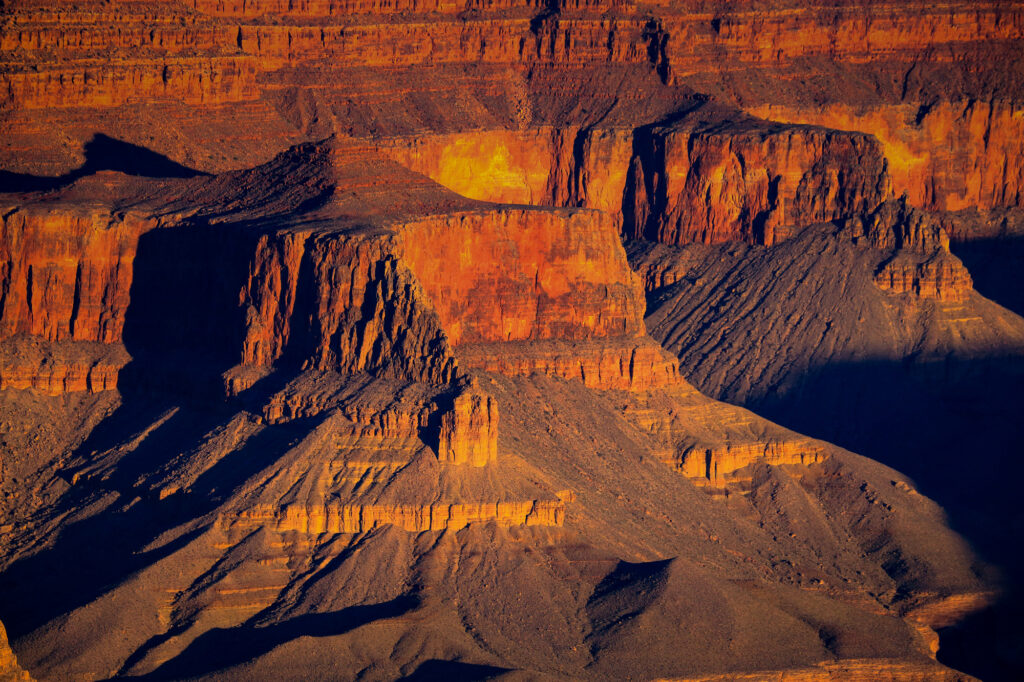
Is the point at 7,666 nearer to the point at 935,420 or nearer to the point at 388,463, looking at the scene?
the point at 388,463

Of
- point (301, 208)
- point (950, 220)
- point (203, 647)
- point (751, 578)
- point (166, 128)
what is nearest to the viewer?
point (203, 647)

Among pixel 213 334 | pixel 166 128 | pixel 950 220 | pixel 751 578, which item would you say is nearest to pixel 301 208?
pixel 213 334

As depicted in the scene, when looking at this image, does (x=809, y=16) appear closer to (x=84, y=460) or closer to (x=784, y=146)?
(x=784, y=146)

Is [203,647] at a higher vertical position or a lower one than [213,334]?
lower

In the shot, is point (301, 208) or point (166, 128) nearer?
point (301, 208)

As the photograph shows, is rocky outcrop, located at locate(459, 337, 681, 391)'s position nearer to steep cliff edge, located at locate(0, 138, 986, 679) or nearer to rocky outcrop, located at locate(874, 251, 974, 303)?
steep cliff edge, located at locate(0, 138, 986, 679)

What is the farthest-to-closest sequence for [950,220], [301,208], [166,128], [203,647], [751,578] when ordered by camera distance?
[950,220], [166,128], [301,208], [751,578], [203,647]

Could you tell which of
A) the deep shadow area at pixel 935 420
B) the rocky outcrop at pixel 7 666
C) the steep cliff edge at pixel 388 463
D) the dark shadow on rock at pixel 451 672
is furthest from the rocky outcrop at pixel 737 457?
the rocky outcrop at pixel 7 666

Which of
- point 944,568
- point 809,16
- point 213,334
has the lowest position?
point 944,568
